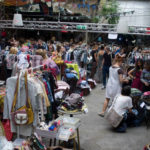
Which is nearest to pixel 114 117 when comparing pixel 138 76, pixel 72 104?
pixel 72 104

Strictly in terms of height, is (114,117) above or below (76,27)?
below

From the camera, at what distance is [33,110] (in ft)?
12.0

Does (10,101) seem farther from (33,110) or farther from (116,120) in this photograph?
(116,120)

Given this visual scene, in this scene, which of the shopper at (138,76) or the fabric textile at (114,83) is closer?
the fabric textile at (114,83)

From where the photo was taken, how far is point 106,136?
5.30 m

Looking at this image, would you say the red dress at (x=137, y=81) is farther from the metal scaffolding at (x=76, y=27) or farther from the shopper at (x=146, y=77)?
the metal scaffolding at (x=76, y=27)

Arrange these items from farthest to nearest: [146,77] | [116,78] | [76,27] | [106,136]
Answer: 1. [76,27]
2. [146,77]
3. [116,78]
4. [106,136]

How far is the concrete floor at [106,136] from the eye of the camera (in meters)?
4.86

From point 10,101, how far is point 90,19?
14.9 metres

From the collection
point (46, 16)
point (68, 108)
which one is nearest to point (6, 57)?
point (68, 108)

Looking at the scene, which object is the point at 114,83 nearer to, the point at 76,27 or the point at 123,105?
the point at 123,105

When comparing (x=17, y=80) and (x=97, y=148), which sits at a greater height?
(x=17, y=80)

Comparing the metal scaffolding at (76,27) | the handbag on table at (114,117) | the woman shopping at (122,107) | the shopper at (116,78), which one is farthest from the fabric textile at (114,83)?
the metal scaffolding at (76,27)

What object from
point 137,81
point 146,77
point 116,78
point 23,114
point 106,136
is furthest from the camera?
point 137,81
